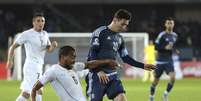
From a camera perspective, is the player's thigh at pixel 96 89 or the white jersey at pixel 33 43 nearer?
the player's thigh at pixel 96 89

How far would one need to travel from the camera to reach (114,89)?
11.6 meters

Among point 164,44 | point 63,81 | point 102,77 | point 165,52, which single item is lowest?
point 165,52

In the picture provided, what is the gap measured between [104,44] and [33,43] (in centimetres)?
260

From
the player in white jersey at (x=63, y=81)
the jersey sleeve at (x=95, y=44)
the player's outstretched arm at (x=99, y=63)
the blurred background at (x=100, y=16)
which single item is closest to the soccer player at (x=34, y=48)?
the jersey sleeve at (x=95, y=44)

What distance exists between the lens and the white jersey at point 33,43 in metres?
13.8

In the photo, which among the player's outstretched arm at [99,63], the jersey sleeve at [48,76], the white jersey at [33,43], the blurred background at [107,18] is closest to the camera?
the jersey sleeve at [48,76]

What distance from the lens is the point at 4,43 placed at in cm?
4256

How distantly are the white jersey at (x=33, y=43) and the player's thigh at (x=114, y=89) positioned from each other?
260cm

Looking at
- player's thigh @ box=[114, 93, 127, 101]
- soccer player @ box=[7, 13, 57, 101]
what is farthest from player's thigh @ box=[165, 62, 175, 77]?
player's thigh @ box=[114, 93, 127, 101]

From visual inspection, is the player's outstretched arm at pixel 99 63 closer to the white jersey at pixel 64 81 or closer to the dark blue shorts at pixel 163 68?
the white jersey at pixel 64 81

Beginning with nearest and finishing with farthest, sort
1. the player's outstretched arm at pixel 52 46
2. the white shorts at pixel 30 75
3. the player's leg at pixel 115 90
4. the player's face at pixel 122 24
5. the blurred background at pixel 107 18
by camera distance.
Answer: the player's face at pixel 122 24, the player's leg at pixel 115 90, the player's outstretched arm at pixel 52 46, the white shorts at pixel 30 75, the blurred background at pixel 107 18

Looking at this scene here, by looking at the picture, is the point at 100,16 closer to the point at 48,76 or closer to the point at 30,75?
the point at 30,75

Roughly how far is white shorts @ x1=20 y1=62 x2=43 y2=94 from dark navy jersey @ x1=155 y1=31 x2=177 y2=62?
6227 mm

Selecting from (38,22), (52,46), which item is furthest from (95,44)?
(38,22)
